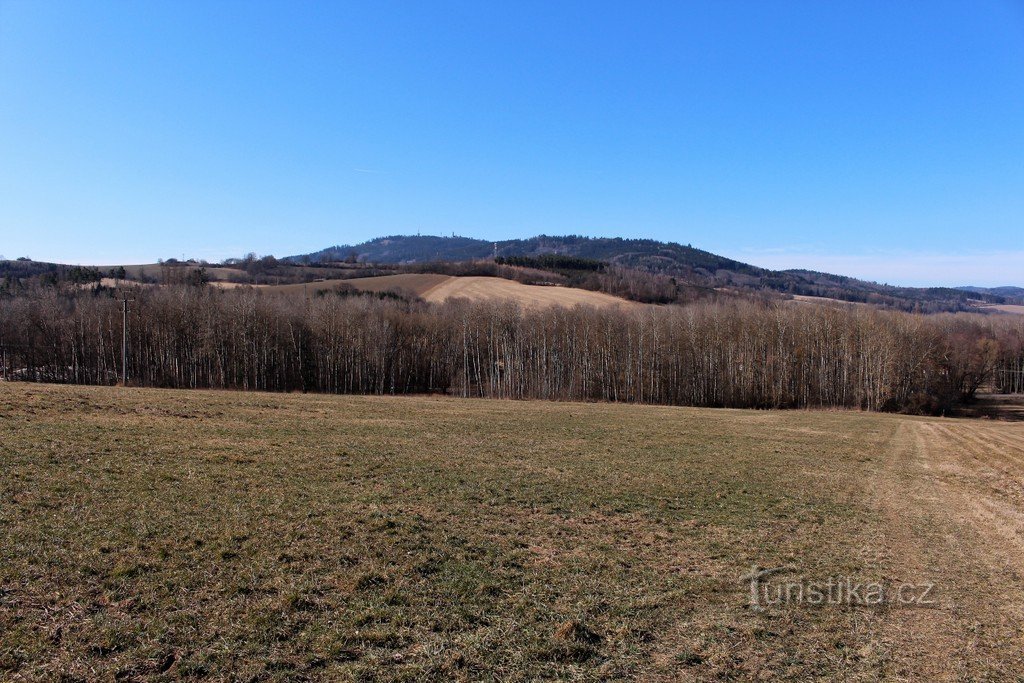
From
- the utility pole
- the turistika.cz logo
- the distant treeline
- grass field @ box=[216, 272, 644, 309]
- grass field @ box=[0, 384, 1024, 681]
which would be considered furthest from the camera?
grass field @ box=[216, 272, 644, 309]

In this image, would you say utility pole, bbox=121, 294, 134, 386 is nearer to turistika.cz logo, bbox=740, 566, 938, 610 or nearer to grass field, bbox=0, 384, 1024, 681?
grass field, bbox=0, 384, 1024, 681

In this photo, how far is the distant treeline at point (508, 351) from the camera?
7481 cm

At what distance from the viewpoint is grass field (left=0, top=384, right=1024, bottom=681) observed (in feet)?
25.9

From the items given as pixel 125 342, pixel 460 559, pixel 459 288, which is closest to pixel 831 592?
pixel 460 559

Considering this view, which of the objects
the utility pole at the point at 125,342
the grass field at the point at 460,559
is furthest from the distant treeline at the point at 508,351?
the grass field at the point at 460,559

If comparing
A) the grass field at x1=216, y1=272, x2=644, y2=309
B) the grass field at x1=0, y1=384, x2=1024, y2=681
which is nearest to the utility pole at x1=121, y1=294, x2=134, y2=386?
the grass field at x1=216, y1=272, x2=644, y2=309

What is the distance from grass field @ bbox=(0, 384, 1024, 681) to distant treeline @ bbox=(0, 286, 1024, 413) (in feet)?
176

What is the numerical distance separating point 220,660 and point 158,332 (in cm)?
8047

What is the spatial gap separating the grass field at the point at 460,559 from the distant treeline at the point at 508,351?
176 ft

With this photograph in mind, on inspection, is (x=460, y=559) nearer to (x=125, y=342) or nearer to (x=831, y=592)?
(x=831, y=592)

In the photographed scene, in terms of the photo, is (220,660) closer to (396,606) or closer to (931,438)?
(396,606)

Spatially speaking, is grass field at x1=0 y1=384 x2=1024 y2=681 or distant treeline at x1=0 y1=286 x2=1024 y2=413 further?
distant treeline at x1=0 y1=286 x2=1024 y2=413

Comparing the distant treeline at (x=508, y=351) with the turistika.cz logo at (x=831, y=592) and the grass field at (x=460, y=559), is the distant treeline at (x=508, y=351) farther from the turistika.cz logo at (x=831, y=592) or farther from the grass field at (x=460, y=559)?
the turistika.cz logo at (x=831, y=592)

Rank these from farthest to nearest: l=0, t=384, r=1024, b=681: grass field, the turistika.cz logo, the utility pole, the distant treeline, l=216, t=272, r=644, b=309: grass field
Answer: l=216, t=272, r=644, b=309: grass field
the distant treeline
the utility pole
the turistika.cz logo
l=0, t=384, r=1024, b=681: grass field
